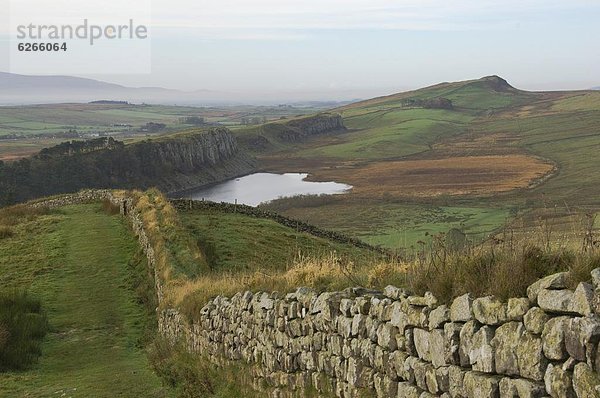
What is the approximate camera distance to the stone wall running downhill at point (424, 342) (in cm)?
461

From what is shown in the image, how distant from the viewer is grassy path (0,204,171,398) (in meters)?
12.9

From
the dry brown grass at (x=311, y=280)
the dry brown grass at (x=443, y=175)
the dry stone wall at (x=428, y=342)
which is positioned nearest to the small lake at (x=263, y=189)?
the dry brown grass at (x=443, y=175)

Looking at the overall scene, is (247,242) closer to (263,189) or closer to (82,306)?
(82,306)

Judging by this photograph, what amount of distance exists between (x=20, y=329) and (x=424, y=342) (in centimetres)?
1306

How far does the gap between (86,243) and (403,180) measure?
93.5 m

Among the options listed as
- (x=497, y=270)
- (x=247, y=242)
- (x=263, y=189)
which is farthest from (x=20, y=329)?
(x=263, y=189)

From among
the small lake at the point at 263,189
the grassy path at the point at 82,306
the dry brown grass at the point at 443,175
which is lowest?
the small lake at the point at 263,189

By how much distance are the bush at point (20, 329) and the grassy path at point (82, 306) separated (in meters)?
0.32

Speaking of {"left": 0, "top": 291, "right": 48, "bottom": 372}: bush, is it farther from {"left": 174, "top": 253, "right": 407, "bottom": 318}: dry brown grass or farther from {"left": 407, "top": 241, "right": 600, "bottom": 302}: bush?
{"left": 407, "top": 241, "right": 600, "bottom": 302}: bush

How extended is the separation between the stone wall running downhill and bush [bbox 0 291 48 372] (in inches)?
235

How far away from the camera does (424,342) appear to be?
20.7 feet

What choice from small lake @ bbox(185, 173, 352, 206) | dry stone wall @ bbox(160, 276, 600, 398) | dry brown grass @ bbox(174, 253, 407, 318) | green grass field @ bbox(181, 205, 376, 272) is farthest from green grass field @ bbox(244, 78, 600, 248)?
small lake @ bbox(185, 173, 352, 206)

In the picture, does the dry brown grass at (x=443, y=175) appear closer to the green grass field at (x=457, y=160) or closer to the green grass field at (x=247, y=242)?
the green grass field at (x=457, y=160)

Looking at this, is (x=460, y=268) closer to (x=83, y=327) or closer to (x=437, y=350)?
(x=437, y=350)
